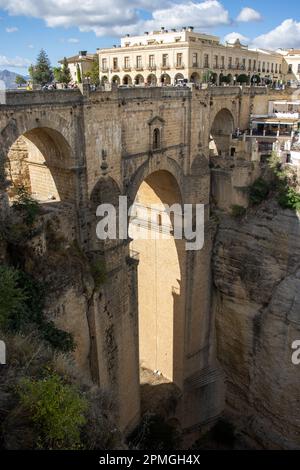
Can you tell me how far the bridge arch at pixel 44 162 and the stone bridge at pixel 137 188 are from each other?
0.04 meters

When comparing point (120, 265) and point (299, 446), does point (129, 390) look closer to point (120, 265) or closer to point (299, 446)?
point (120, 265)

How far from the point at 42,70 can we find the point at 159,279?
83.5 ft

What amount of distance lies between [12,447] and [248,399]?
16.1 meters

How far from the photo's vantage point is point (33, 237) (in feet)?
36.3

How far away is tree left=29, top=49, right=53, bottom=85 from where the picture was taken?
3512cm

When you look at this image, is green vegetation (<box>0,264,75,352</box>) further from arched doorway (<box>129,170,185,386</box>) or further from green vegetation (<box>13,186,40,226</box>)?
arched doorway (<box>129,170,185,386</box>)

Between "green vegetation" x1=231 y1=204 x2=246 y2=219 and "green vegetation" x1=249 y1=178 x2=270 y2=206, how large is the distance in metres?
0.49

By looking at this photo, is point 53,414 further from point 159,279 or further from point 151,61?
point 151,61

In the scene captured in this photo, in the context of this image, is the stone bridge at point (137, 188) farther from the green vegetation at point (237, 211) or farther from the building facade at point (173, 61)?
the building facade at point (173, 61)

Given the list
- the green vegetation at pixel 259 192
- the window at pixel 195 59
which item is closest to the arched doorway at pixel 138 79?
the window at pixel 195 59

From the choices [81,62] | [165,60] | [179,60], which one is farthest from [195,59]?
[81,62]

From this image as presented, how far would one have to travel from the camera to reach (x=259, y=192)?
1902cm

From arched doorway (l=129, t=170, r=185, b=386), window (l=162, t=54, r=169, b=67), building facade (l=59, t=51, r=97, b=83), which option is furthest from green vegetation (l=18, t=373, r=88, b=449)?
building facade (l=59, t=51, r=97, b=83)

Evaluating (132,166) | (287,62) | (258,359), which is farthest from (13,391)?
(287,62)
